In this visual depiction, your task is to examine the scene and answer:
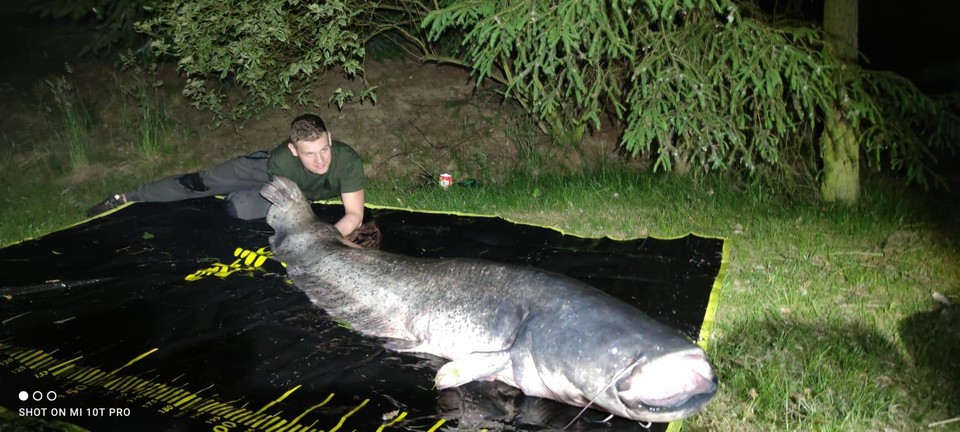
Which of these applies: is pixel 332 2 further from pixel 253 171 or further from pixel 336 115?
pixel 336 115

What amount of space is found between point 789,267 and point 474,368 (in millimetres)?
2432

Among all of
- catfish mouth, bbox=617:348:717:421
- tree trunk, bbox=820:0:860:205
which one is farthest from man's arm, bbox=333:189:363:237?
tree trunk, bbox=820:0:860:205

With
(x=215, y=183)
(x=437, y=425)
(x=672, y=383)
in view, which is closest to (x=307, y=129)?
(x=215, y=183)

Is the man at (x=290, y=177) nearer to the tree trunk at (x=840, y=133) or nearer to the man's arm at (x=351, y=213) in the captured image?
the man's arm at (x=351, y=213)

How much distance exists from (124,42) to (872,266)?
872cm

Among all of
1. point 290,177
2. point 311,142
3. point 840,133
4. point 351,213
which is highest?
point 311,142

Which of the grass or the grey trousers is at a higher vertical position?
the grey trousers

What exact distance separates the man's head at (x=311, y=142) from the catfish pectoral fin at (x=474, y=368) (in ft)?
7.90

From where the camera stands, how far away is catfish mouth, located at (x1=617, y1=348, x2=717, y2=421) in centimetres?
252

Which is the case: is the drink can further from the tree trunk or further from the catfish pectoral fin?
the catfish pectoral fin

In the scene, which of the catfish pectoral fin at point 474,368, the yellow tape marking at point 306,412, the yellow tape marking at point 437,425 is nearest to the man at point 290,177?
the yellow tape marking at point 306,412

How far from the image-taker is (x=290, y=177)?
5.38 metres

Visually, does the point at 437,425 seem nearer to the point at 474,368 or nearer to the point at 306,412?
the point at 474,368

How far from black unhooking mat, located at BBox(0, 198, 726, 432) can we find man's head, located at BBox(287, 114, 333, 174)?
586 millimetres
